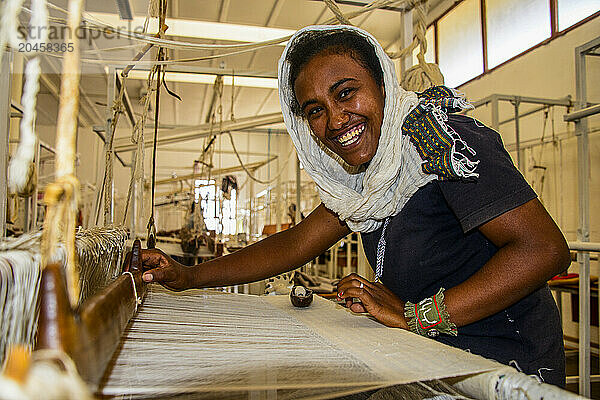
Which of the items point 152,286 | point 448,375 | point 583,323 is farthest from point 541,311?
point 583,323

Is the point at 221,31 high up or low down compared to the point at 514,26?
down

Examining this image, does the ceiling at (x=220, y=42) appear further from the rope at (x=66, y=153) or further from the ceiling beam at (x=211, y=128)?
the rope at (x=66, y=153)

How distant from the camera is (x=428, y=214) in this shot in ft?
2.95

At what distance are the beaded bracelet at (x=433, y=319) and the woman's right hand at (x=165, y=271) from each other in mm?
546

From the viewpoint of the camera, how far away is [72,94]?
304 millimetres

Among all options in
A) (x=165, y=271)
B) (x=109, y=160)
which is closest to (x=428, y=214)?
(x=165, y=271)

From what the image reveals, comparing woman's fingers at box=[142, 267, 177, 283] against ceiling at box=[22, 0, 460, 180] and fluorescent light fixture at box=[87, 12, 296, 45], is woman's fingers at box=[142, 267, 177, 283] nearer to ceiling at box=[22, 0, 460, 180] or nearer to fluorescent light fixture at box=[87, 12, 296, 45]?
ceiling at box=[22, 0, 460, 180]

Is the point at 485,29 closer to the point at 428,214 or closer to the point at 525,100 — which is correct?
the point at 525,100

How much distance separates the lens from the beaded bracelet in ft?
2.53

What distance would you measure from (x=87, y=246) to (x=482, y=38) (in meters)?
5.71

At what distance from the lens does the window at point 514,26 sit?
4715 millimetres

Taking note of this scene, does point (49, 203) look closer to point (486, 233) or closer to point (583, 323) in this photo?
point (486, 233)

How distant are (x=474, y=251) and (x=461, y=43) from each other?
18.2 ft

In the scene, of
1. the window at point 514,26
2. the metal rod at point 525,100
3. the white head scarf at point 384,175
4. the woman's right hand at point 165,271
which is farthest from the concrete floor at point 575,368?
the window at point 514,26
